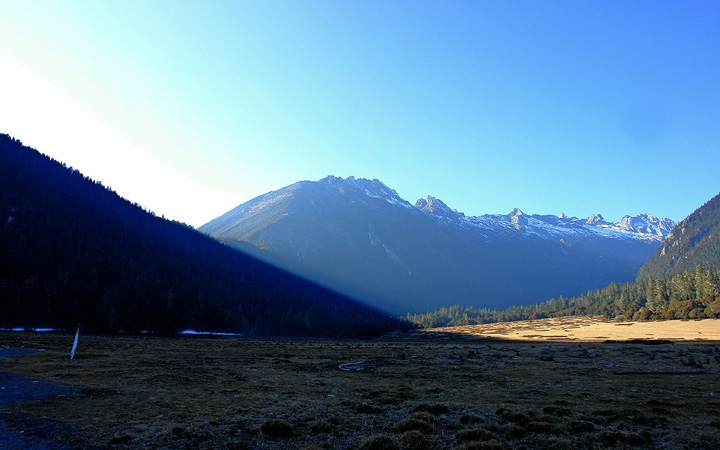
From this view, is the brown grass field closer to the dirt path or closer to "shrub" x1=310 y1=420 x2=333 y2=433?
"shrub" x1=310 y1=420 x2=333 y2=433

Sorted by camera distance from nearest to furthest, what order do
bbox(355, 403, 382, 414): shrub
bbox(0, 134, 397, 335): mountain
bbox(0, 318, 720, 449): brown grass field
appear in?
bbox(0, 318, 720, 449): brown grass field
bbox(355, 403, 382, 414): shrub
bbox(0, 134, 397, 335): mountain

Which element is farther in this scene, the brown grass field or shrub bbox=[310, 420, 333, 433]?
shrub bbox=[310, 420, 333, 433]

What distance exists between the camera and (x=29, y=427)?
53.4 ft

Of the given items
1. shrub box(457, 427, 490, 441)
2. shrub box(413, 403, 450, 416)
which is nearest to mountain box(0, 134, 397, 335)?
shrub box(413, 403, 450, 416)

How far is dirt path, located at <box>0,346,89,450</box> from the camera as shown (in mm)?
14103

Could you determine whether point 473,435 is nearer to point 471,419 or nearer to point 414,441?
point 471,419

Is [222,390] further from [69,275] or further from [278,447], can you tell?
[69,275]

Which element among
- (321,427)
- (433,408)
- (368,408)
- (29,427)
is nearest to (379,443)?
(321,427)

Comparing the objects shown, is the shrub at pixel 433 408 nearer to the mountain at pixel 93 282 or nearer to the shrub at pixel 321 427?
the shrub at pixel 321 427

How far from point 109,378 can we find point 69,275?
142 m

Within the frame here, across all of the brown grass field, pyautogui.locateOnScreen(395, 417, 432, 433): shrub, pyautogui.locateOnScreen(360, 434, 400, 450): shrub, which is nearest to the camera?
pyautogui.locateOnScreen(360, 434, 400, 450): shrub

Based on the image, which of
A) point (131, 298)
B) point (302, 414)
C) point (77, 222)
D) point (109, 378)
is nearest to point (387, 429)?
point (302, 414)

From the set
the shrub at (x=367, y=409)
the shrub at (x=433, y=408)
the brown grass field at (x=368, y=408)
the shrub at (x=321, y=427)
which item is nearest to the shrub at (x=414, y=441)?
the brown grass field at (x=368, y=408)

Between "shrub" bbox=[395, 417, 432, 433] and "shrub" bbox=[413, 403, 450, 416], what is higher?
"shrub" bbox=[395, 417, 432, 433]
